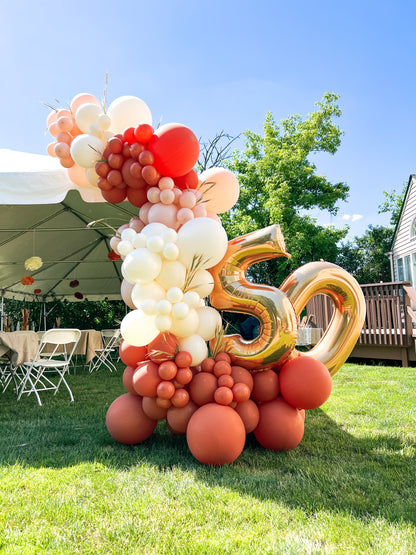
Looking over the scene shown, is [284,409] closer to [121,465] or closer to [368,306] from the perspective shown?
[121,465]

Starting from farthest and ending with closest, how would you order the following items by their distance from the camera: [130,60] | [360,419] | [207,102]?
[207,102]
[130,60]
[360,419]

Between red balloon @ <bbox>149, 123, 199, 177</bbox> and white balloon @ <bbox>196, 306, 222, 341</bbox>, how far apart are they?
1.03m

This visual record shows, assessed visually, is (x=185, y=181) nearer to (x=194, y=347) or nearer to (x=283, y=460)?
(x=194, y=347)

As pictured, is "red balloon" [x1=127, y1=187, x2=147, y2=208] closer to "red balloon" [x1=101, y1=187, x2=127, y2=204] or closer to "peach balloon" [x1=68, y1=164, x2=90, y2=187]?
"red balloon" [x1=101, y1=187, x2=127, y2=204]

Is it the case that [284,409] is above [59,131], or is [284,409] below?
below

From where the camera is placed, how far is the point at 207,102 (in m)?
8.95

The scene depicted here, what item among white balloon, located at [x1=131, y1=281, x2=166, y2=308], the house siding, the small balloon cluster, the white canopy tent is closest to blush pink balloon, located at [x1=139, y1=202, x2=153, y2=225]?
the small balloon cluster

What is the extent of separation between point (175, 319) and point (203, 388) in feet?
1.63

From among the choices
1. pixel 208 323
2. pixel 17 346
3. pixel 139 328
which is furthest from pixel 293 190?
pixel 139 328

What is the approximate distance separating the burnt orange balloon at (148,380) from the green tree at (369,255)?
25.1 meters

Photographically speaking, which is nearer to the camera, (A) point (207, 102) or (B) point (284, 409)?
(B) point (284, 409)

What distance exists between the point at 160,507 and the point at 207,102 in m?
8.67

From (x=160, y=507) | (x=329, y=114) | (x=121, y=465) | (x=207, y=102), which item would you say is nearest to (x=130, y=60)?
(x=207, y=102)

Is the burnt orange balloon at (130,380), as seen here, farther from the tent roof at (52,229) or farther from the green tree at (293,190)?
the green tree at (293,190)
